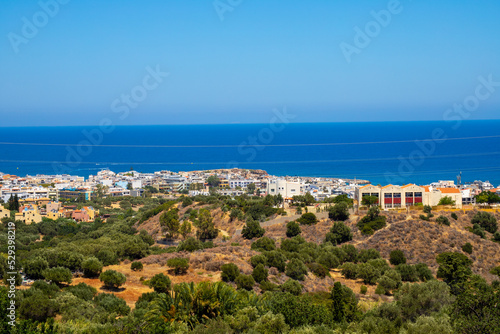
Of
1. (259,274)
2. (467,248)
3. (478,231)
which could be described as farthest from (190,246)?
(478,231)

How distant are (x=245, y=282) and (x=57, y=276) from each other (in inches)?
251

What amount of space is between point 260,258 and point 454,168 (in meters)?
87.8

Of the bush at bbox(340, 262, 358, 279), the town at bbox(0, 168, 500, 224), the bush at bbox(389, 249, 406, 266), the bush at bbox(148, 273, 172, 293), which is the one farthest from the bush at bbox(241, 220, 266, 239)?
the bush at bbox(148, 273, 172, 293)

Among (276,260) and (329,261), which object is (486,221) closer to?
(329,261)

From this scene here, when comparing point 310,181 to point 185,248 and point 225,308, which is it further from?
point 225,308

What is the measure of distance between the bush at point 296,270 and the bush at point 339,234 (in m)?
7.97

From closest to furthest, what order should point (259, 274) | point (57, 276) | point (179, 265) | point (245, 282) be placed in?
point (57, 276)
point (245, 282)
point (259, 274)
point (179, 265)

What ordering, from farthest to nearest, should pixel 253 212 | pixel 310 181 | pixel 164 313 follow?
1. pixel 310 181
2. pixel 253 212
3. pixel 164 313

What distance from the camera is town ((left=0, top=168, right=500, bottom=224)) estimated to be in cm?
3478

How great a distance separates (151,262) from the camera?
21.4 meters

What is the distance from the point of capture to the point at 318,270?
68.1 ft

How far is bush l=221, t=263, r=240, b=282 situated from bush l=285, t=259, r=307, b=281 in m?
2.40

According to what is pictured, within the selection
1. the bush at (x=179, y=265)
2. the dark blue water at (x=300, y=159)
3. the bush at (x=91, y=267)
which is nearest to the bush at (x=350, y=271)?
the bush at (x=179, y=265)

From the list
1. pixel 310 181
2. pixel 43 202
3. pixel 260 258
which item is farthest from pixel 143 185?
pixel 260 258
